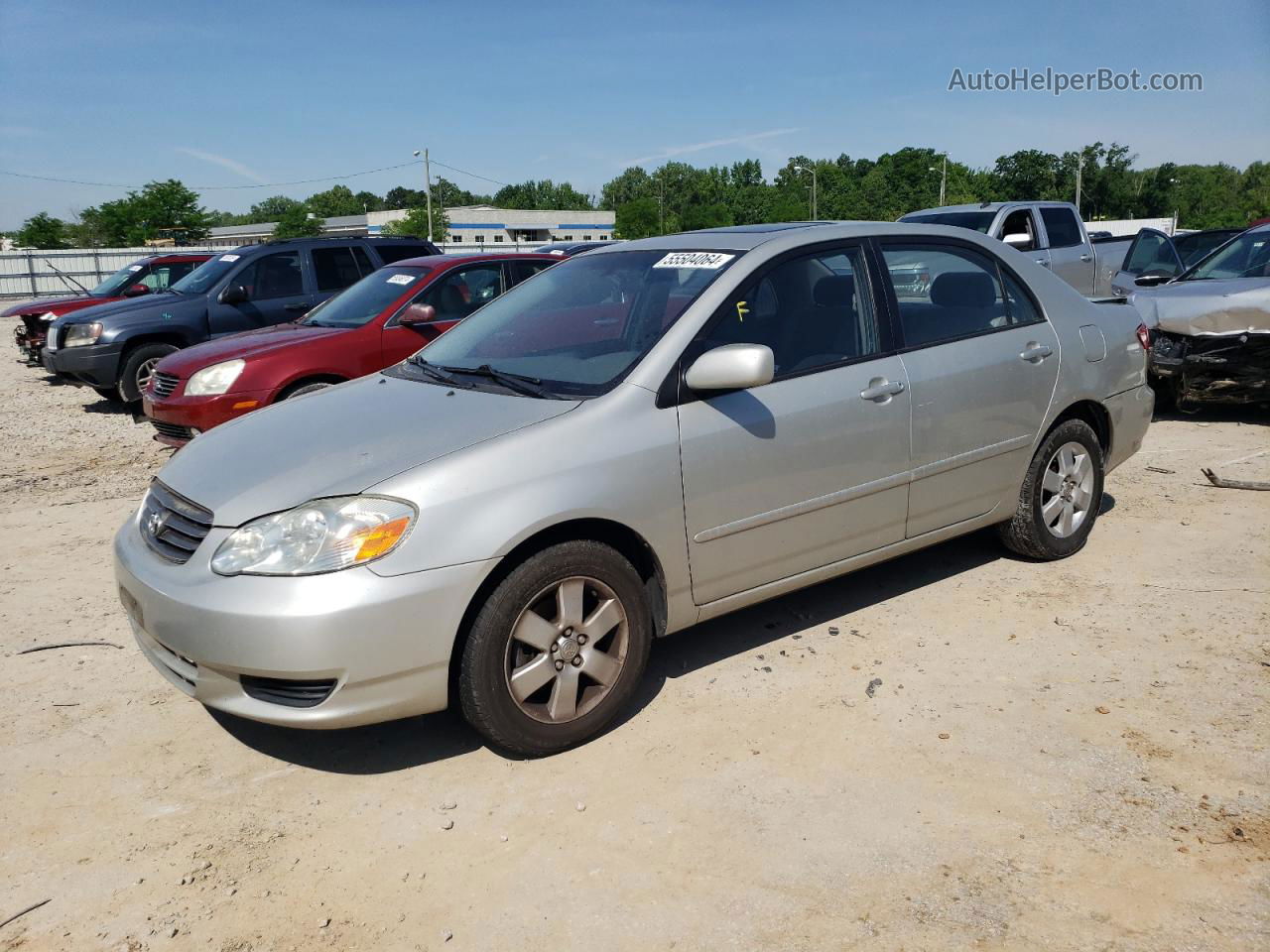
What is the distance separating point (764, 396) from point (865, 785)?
145 centimetres

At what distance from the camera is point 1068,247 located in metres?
13.1

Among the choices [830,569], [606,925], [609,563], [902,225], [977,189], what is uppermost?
[977,189]

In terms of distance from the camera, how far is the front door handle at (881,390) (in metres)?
4.12

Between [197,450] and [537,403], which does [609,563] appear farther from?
[197,450]

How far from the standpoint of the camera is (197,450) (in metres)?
3.88

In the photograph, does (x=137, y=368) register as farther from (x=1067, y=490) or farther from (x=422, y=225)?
(x=422, y=225)

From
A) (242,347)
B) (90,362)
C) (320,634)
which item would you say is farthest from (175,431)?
(320,634)

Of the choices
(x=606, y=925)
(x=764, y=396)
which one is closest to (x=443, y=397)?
(x=764, y=396)

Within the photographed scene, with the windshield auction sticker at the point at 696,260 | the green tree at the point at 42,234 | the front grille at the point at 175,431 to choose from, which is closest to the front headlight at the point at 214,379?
the front grille at the point at 175,431

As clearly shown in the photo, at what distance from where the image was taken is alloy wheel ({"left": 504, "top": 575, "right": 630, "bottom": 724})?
3301mm

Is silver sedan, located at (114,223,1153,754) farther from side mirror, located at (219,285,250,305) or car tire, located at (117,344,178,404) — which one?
car tire, located at (117,344,178,404)

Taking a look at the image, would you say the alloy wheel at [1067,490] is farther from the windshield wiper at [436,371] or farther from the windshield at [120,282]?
the windshield at [120,282]

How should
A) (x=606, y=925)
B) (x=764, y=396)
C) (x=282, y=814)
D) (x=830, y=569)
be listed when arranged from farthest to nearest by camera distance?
1. (x=830, y=569)
2. (x=764, y=396)
3. (x=282, y=814)
4. (x=606, y=925)

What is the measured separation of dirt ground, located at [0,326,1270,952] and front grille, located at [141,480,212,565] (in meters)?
0.74
